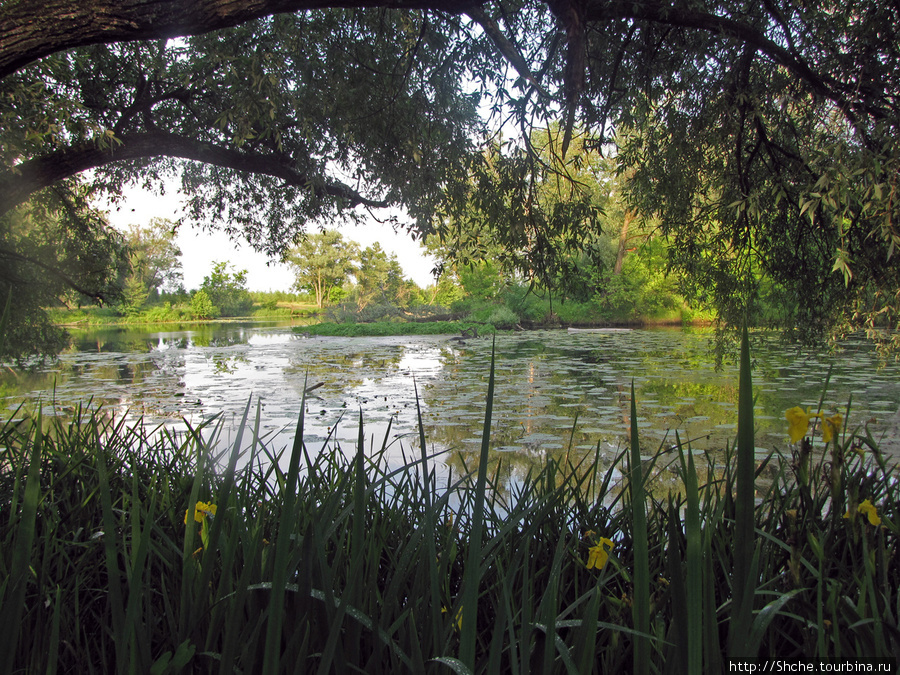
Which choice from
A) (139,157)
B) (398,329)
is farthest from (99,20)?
(398,329)

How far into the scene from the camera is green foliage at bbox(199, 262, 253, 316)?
138 feet

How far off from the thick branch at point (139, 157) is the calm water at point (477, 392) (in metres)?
2.06

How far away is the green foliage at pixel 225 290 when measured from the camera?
138 feet

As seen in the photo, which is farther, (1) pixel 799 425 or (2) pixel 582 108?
(2) pixel 582 108

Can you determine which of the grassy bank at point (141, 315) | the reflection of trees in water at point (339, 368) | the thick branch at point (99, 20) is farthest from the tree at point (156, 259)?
the thick branch at point (99, 20)

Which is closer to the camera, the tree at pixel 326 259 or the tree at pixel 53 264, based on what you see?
the tree at pixel 53 264

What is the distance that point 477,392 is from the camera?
7.10 m

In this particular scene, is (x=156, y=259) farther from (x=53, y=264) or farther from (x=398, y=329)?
(x=53, y=264)

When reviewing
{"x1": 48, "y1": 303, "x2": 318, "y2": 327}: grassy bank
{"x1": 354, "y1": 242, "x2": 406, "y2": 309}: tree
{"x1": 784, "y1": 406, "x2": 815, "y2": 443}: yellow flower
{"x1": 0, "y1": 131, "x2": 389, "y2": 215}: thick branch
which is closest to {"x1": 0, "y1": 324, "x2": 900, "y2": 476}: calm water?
{"x1": 784, "y1": 406, "x2": 815, "y2": 443}: yellow flower

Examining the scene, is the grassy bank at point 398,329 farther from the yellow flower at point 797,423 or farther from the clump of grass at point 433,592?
the yellow flower at point 797,423

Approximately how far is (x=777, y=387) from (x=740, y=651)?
24.9ft

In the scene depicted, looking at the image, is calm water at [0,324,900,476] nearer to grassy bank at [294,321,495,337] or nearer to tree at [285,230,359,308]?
grassy bank at [294,321,495,337]

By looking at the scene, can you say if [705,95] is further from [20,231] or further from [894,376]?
[20,231]

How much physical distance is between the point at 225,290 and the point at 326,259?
964 centimetres
